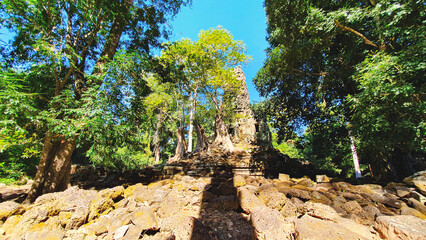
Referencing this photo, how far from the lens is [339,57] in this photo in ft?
18.5

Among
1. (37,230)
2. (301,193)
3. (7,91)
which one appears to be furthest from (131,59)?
(301,193)

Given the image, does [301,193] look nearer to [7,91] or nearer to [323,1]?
[323,1]

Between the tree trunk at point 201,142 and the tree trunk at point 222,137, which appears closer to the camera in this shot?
the tree trunk at point 222,137

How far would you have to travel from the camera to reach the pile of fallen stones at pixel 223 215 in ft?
6.75

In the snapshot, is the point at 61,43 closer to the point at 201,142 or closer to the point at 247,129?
the point at 201,142

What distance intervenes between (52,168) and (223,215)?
528 centimetres

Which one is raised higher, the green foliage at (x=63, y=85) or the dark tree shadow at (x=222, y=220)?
the green foliage at (x=63, y=85)

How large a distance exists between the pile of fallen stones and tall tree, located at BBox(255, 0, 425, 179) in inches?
70.9

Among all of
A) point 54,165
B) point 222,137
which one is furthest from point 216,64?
point 54,165

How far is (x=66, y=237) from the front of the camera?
7.76 feet

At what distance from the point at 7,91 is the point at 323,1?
28.6 ft

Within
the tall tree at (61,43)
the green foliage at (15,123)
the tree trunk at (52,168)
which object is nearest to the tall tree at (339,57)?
the tall tree at (61,43)

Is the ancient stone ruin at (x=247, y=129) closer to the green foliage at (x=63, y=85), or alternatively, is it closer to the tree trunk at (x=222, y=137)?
the tree trunk at (x=222, y=137)

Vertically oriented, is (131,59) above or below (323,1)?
below
